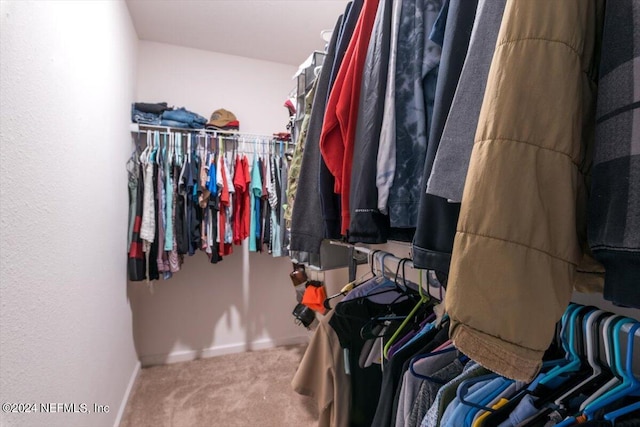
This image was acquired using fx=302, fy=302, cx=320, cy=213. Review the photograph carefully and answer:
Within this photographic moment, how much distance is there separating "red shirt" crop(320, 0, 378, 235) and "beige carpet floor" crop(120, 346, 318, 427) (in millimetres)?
1580

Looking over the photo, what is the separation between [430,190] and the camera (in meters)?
0.45

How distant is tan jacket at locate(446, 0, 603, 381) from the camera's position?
12.7 inches

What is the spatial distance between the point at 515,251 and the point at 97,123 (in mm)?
1677

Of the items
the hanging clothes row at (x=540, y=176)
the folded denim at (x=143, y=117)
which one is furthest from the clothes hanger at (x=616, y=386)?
the folded denim at (x=143, y=117)

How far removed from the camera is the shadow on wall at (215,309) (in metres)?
2.47

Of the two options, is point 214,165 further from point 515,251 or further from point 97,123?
point 515,251

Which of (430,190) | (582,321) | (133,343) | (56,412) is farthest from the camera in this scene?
(133,343)

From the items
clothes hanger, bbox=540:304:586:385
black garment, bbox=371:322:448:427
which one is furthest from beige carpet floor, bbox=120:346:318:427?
clothes hanger, bbox=540:304:586:385

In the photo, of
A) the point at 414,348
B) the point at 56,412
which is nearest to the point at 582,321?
the point at 414,348

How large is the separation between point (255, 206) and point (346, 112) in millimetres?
1677

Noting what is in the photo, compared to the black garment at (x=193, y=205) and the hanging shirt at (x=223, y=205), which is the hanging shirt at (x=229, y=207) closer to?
the hanging shirt at (x=223, y=205)

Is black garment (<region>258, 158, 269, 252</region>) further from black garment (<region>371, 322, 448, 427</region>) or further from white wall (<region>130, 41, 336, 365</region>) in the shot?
black garment (<region>371, 322, 448, 427</region>)

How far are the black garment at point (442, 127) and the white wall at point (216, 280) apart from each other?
2414mm

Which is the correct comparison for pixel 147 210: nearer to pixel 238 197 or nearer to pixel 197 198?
pixel 197 198
